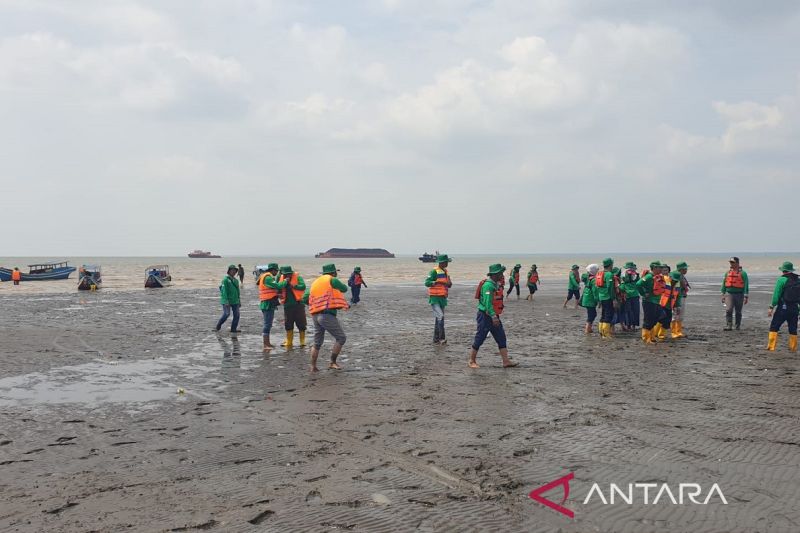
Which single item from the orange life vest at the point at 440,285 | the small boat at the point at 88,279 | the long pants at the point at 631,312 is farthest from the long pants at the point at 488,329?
the small boat at the point at 88,279

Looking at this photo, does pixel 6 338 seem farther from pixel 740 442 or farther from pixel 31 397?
pixel 740 442

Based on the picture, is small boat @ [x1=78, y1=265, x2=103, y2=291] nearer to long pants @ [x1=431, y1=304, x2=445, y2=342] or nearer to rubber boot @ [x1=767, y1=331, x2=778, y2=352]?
long pants @ [x1=431, y1=304, x2=445, y2=342]

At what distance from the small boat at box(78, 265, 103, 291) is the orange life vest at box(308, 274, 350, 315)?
1305 inches

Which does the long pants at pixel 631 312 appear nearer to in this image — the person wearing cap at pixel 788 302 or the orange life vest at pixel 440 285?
the person wearing cap at pixel 788 302

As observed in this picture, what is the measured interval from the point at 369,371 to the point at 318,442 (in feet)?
14.0

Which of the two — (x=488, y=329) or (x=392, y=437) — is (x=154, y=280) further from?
(x=392, y=437)

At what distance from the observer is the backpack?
1171 centimetres

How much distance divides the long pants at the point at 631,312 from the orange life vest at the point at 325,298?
8661mm

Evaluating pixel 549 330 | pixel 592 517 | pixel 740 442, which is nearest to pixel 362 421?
pixel 592 517

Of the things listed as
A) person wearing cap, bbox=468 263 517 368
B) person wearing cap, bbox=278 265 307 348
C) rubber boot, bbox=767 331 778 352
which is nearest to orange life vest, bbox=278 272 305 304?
person wearing cap, bbox=278 265 307 348

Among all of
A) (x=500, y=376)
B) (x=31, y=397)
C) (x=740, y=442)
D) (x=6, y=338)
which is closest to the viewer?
(x=740, y=442)

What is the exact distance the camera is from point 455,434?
6.45 meters

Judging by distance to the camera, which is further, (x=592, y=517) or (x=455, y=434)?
(x=455, y=434)

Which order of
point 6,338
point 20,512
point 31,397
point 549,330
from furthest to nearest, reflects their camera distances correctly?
point 549,330
point 6,338
point 31,397
point 20,512
